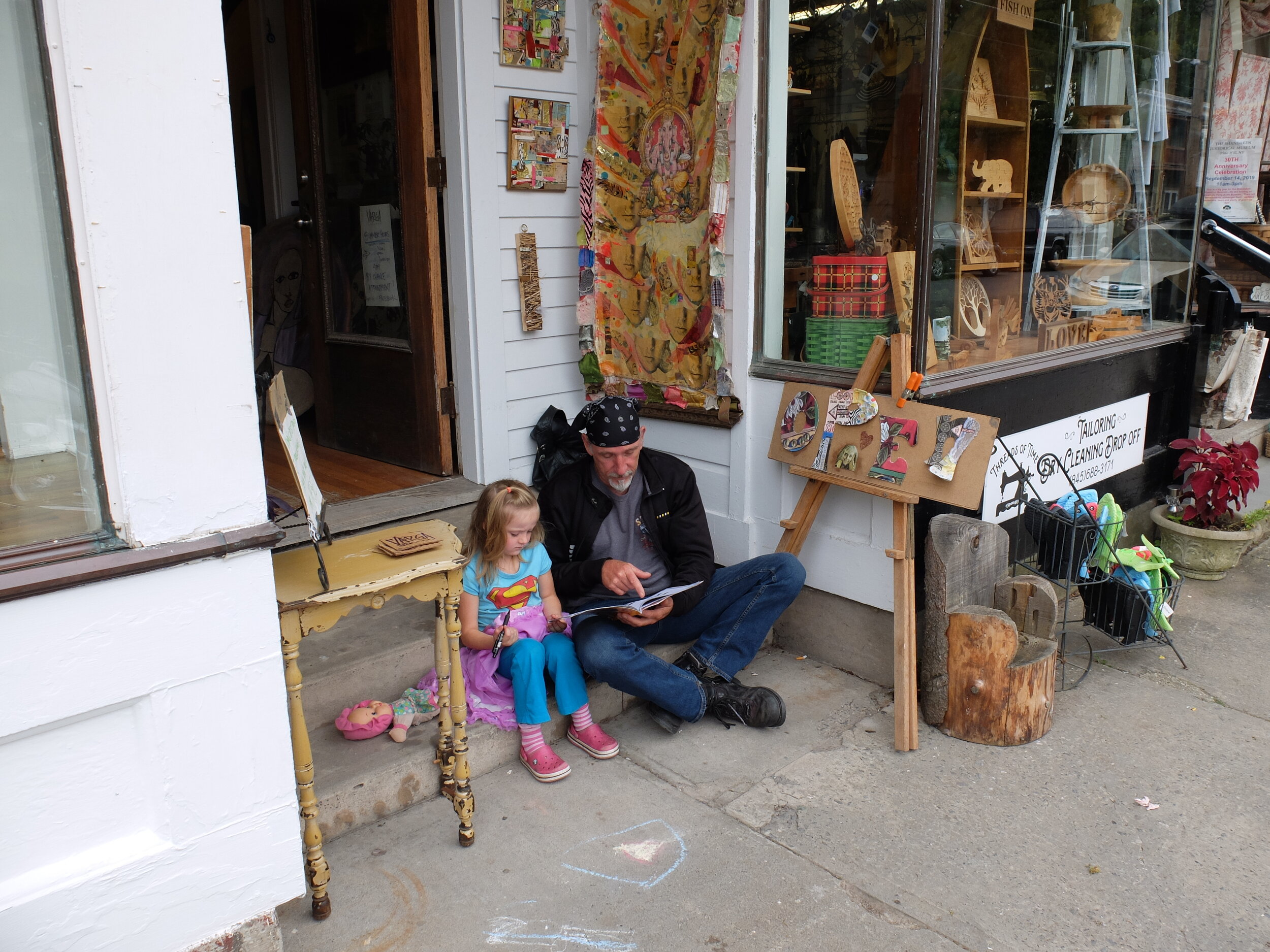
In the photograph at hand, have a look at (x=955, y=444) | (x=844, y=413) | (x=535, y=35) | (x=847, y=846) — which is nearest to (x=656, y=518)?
(x=844, y=413)

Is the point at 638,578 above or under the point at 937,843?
above

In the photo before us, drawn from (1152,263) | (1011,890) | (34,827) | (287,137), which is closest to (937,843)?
(1011,890)

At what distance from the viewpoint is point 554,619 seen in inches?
121

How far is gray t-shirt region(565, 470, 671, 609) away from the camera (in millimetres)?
3371

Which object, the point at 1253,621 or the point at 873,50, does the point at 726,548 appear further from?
the point at 1253,621

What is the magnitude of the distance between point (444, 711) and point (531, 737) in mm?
483

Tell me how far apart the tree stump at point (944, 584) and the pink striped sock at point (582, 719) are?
1.19 m

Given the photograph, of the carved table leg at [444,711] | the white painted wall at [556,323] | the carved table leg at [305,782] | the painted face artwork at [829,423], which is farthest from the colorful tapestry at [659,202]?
the carved table leg at [305,782]

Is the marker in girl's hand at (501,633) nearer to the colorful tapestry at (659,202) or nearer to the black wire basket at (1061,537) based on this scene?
the colorful tapestry at (659,202)

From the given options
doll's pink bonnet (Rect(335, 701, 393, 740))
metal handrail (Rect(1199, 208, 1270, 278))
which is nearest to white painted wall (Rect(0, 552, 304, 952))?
doll's pink bonnet (Rect(335, 701, 393, 740))

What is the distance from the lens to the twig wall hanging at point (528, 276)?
13.3 ft

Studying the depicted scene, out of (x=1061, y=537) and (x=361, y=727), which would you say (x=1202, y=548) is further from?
(x=361, y=727)

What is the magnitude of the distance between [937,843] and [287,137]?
512cm

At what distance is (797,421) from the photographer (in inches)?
141
